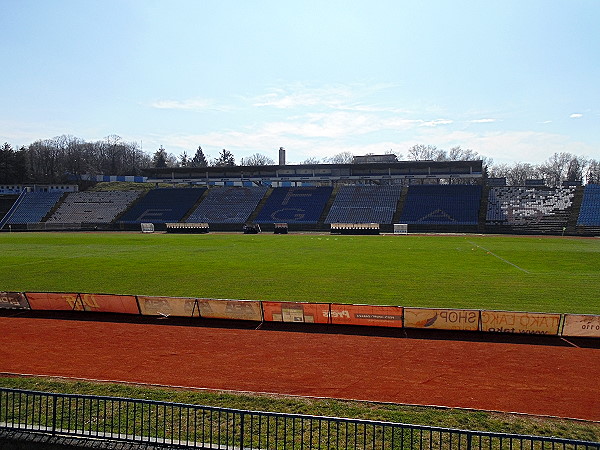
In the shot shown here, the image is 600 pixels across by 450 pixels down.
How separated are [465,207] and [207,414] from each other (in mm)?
68201

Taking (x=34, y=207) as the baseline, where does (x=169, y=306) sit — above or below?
below

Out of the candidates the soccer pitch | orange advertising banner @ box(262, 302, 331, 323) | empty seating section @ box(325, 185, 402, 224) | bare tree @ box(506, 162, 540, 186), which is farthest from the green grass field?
bare tree @ box(506, 162, 540, 186)

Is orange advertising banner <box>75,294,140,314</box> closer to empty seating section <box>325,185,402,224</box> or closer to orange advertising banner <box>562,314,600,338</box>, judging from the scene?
orange advertising banner <box>562,314,600,338</box>

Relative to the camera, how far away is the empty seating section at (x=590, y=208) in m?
63.1

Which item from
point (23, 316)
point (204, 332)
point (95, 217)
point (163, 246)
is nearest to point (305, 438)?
point (204, 332)

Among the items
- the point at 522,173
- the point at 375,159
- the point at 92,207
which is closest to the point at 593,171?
the point at 522,173

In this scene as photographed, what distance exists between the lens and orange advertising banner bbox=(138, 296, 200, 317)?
68.1 ft

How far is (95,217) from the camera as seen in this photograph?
82.6 metres

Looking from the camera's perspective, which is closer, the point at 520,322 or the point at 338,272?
the point at 520,322

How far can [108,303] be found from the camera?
21609 mm

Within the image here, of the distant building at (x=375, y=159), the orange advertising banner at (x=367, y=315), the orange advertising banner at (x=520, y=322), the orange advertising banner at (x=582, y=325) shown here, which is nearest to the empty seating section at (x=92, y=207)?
the distant building at (x=375, y=159)

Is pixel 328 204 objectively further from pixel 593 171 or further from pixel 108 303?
pixel 593 171

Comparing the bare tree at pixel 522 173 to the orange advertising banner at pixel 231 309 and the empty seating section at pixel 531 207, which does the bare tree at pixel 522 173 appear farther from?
the orange advertising banner at pixel 231 309

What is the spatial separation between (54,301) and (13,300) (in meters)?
2.09
